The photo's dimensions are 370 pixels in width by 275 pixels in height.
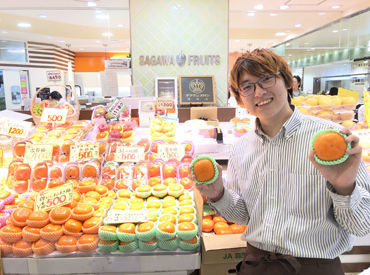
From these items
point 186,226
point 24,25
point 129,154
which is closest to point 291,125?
point 186,226

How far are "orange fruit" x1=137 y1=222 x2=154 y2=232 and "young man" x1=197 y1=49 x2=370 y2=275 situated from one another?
0.60 m

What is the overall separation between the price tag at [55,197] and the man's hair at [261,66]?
1.25m

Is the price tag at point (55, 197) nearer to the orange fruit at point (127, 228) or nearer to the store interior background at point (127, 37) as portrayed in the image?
the orange fruit at point (127, 228)

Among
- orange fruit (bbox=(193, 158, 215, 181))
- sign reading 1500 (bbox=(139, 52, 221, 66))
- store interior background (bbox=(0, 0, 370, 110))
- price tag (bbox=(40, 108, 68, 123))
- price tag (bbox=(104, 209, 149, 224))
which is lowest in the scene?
price tag (bbox=(104, 209, 149, 224))

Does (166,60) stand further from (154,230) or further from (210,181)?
(210,181)

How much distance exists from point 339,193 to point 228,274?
1087 mm

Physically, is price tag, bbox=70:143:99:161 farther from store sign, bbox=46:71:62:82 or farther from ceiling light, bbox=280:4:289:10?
ceiling light, bbox=280:4:289:10

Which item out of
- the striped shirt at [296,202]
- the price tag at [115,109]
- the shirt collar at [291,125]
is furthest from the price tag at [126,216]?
the price tag at [115,109]

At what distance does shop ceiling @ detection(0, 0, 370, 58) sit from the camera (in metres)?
6.24

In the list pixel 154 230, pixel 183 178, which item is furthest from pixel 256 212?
pixel 183 178

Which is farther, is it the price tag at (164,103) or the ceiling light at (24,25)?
the ceiling light at (24,25)

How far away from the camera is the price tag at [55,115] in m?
2.63

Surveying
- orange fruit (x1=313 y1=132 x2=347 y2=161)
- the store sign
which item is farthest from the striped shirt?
the store sign

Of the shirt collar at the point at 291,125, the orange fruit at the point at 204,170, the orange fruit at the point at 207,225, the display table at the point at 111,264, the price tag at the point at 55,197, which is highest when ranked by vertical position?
the shirt collar at the point at 291,125
